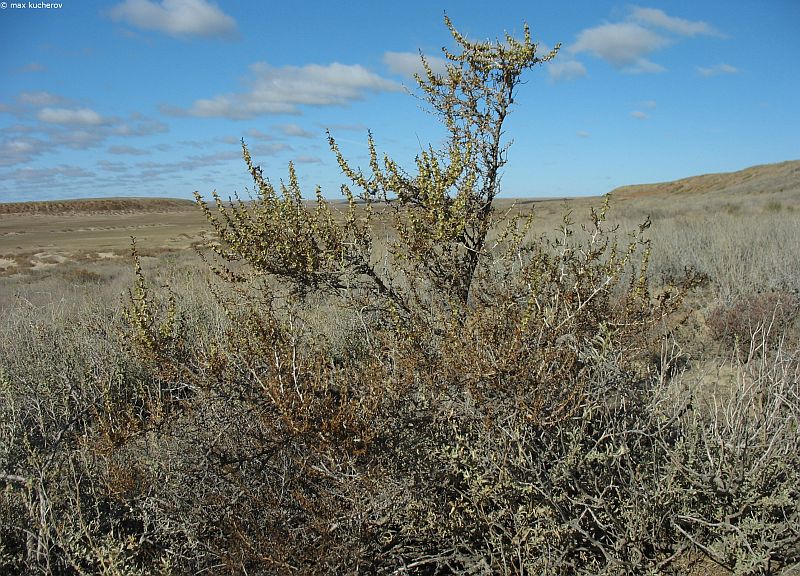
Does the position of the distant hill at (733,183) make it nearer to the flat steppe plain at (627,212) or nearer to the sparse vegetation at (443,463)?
the flat steppe plain at (627,212)

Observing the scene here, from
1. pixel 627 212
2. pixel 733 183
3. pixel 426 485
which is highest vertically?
pixel 733 183

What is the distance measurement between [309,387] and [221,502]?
75cm

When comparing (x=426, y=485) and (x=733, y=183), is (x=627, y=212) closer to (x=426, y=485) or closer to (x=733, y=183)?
(x=426, y=485)

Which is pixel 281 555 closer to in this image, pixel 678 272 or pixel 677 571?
pixel 677 571

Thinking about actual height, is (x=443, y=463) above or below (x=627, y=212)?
below

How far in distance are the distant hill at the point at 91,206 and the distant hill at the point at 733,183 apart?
87.5 meters

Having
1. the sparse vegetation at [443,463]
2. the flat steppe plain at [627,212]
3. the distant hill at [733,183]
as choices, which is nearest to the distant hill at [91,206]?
the flat steppe plain at [627,212]

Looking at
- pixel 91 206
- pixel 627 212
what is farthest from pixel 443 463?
pixel 91 206

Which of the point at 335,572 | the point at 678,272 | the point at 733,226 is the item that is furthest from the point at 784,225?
the point at 335,572

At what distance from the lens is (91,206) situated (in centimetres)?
11656

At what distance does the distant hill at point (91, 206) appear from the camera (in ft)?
360

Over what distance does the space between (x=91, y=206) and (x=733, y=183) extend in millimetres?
115785

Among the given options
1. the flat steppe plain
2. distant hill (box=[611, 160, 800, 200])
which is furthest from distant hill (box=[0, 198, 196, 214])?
distant hill (box=[611, 160, 800, 200])

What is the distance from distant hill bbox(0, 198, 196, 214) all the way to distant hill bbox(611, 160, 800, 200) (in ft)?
287
